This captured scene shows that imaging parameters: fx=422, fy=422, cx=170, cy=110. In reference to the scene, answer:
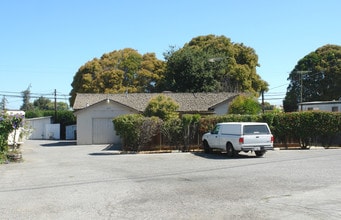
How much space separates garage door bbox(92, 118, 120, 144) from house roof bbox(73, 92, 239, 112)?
314cm

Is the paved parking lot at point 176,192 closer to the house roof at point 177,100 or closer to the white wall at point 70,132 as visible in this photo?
the house roof at point 177,100

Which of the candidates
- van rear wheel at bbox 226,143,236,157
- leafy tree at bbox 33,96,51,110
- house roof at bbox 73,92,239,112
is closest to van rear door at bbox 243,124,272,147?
van rear wheel at bbox 226,143,236,157

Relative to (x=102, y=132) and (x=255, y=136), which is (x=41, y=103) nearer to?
(x=102, y=132)

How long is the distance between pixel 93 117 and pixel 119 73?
17957 millimetres

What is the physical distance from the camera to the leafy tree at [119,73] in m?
53.6

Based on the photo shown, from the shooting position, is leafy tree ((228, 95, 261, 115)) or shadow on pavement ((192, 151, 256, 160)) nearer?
shadow on pavement ((192, 151, 256, 160))

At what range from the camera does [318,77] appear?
63500 millimetres

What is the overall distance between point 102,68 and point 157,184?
4384 cm

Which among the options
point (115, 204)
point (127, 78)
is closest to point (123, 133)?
point (115, 204)

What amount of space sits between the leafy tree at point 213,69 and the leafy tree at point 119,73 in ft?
8.09

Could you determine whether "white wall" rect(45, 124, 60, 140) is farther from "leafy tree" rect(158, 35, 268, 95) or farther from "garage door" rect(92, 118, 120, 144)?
"garage door" rect(92, 118, 120, 144)

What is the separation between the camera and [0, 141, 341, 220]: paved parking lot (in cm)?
883

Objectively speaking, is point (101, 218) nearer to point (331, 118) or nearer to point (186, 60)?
point (331, 118)

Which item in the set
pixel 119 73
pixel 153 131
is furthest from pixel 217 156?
pixel 119 73
